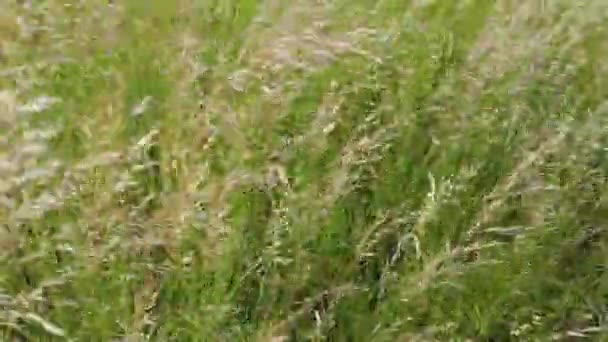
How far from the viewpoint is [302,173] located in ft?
5.72

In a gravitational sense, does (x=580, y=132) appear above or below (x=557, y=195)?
above

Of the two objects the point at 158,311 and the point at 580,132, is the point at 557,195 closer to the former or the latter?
the point at 580,132

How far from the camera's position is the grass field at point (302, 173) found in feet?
5.07

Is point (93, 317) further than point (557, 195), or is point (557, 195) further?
point (557, 195)

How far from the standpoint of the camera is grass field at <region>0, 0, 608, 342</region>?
60.9 inches

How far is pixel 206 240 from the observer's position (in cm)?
155

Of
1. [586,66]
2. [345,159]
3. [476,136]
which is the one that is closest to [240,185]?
[345,159]

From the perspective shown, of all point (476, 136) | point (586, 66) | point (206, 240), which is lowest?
point (206, 240)

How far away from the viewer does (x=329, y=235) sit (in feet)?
5.60

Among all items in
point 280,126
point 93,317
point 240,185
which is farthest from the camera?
point 280,126

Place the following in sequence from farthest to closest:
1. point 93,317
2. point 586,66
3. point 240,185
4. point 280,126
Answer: point 586,66
point 280,126
point 240,185
point 93,317

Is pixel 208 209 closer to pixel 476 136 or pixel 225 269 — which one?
pixel 225 269

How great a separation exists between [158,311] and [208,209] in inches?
8.2

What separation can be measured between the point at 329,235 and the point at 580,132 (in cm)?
55
